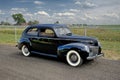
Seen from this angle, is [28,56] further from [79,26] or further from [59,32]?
[79,26]

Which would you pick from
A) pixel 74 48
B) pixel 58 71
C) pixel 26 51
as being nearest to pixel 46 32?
pixel 26 51

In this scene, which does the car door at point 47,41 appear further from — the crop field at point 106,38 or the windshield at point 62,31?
the crop field at point 106,38

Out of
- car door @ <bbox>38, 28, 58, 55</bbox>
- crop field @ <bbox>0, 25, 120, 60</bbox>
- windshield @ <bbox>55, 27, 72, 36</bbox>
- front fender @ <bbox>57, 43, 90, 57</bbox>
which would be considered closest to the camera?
front fender @ <bbox>57, 43, 90, 57</bbox>

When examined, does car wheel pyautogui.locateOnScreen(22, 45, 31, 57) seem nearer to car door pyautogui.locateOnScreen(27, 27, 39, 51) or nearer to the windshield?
car door pyautogui.locateOnScreen(27, 27, 39, 51)

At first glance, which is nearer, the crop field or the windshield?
the windshield

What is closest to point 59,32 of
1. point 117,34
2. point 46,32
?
point 46,32

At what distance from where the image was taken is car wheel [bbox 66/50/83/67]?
6.40 m

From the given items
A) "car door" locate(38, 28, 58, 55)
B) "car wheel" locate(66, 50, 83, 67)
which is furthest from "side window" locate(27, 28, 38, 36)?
"car wheel" locate(66, 50, 83, 67)

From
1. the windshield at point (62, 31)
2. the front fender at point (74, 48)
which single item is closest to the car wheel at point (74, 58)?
the front fender at point (74, 48)

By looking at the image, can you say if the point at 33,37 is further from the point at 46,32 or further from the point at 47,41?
the point at 47,41

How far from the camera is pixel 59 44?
7012 millimetres

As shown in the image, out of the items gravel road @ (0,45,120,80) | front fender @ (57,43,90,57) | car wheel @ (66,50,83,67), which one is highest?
front fender @ (57,43,90,57)

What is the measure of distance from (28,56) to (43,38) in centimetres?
154

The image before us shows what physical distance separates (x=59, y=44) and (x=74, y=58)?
→ 36.8 inches
